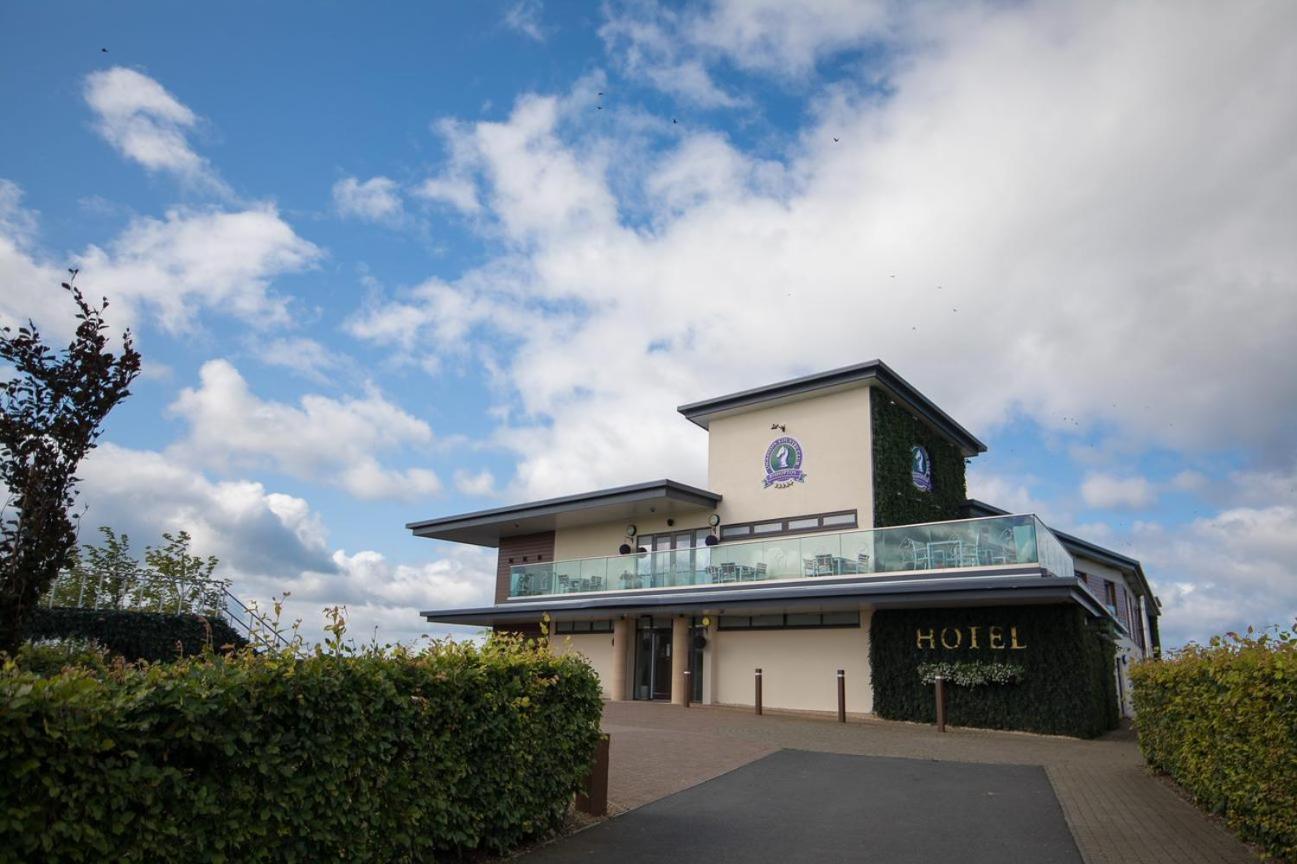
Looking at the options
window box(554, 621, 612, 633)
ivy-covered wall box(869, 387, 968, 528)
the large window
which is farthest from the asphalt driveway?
window box(554, 621, 612, 633)

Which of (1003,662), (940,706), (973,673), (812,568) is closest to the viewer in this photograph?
(940,706)

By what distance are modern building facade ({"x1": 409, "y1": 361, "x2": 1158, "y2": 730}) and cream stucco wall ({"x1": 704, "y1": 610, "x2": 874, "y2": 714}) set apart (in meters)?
0.04

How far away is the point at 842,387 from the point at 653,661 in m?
9.49

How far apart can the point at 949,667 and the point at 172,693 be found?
1752 cm

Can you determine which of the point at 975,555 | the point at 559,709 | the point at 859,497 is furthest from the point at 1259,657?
the point at 859,497

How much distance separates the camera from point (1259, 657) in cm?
758

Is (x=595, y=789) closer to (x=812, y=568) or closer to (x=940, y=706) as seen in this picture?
(x=940, y=706)

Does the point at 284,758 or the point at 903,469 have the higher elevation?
the point at 903,469

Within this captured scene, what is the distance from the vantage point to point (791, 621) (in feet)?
75.1

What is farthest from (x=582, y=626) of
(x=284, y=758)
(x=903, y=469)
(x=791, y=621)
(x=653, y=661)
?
(x=284, y=758)

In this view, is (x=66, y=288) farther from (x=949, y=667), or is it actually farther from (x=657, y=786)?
(x=949, y=667)

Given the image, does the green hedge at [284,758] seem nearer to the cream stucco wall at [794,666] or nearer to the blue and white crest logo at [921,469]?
the cream stucco wall at [794,666]

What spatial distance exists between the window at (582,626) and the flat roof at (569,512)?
3.39m

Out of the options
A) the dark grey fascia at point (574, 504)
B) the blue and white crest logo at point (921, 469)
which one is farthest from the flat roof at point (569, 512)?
the blue and white crest logo at point (921, 469)
